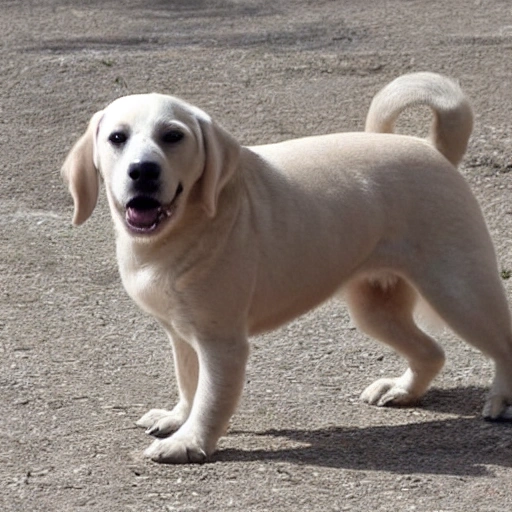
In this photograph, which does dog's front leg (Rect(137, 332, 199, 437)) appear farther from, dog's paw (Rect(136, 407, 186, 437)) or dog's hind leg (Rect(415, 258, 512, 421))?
dog's hind leg (Rect(415, 258, 512, 421))

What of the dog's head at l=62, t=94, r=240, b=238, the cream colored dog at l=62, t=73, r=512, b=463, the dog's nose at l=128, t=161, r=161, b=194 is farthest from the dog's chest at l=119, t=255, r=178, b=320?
the dog's nose at l=128, t=161, r=161, b=194

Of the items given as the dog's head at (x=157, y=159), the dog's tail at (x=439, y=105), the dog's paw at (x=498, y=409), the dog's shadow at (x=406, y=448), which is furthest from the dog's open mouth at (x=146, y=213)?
the dog's paw at (x=498, y=409)

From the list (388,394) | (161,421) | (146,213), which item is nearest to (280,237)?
(146,213)

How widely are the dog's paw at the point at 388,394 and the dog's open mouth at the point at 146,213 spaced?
4.06ft

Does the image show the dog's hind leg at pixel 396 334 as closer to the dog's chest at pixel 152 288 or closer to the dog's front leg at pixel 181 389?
the dog's front leg at pixel 181 389

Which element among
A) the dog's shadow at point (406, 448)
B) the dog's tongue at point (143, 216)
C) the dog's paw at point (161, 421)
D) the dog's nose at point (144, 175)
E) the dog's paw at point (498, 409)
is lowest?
the dog's paw at point (161, 421)

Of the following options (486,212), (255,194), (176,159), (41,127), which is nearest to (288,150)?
(255,194)

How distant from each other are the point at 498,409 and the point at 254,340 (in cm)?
127

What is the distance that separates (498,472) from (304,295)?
0.89 metres

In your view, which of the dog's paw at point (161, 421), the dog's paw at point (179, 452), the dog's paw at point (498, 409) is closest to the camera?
the dog's paw at point (179, 452)

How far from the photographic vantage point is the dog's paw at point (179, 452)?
13.9 feet

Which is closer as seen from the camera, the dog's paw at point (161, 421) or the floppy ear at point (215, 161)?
the floppy ear at point (215, 161)

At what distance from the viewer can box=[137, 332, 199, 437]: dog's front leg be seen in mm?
4551

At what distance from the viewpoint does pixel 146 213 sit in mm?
4117
